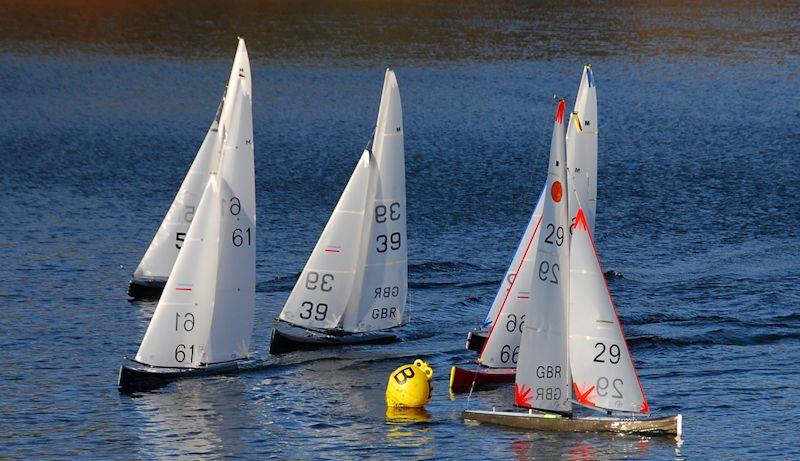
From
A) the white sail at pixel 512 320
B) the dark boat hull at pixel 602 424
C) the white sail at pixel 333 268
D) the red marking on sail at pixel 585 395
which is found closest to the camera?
the red marking on sail at pixel 585 395

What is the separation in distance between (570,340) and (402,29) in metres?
101

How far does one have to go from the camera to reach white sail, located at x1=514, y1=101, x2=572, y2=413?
3922 cm

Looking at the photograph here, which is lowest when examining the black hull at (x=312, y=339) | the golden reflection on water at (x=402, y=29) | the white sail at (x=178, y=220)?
the black hull at (x=312, y=339)

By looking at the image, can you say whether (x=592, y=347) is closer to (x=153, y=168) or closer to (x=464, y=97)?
(x=153, y=168)

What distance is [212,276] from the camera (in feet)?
156

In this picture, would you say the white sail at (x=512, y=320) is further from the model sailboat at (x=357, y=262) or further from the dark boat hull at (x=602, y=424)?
the model sailboat at (x=357, y=262)

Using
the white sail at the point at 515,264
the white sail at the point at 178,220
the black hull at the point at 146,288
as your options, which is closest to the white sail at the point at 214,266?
the white sail at the point at 515,264

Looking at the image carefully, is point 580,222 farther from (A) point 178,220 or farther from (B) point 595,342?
(A) point 178,220

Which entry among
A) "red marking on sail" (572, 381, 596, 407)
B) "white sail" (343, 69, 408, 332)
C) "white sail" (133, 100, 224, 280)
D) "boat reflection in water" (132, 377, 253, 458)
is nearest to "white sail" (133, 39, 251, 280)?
"white sail" (133, 100, 224, 280)

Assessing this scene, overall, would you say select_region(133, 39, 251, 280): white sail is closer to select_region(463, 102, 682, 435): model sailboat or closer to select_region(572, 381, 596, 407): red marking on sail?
select_region(463, 102, 682, 435): model sailboat

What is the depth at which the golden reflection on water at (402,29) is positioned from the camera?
127625 millimetres

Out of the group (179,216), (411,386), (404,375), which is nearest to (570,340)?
(411,386)

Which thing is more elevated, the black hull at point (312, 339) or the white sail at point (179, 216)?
the white sail at point (179, 216)

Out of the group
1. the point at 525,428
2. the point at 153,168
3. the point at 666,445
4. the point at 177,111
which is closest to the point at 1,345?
the point at 525,428
